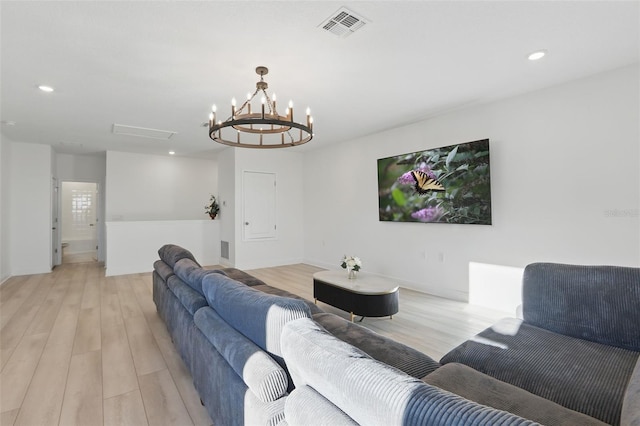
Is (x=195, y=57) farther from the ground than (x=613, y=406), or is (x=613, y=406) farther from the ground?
(x=195, y=57)

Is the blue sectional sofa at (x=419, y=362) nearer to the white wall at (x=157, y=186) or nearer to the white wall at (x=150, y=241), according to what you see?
the white wall at (x=150, y=241)

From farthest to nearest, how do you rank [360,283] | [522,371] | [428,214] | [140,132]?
[140,132], [428,214], [360,283], [522,371]

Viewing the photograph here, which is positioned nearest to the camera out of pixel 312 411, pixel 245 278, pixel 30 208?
pixel 312 411

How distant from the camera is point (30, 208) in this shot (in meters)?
6.06

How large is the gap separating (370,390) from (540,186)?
3.72 metres

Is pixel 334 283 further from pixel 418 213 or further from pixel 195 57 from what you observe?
pixel 195 57

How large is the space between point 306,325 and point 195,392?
155 cm

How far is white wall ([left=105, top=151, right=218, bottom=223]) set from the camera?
22.0 feet

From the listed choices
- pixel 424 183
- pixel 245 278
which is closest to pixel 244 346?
pixel 245 278

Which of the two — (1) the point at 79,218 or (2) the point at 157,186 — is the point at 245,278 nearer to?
(2) the point at 157,186

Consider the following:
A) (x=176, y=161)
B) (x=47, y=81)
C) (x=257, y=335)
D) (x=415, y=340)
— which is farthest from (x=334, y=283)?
(x=176, y=161)

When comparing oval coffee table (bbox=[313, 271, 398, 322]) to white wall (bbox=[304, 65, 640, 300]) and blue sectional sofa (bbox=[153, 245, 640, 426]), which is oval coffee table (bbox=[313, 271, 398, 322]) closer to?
blue sectional sofa (bbox=[153, 245, 640, 426])

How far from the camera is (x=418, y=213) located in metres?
4.64

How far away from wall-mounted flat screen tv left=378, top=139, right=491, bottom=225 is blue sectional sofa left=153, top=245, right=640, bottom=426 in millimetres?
1950
